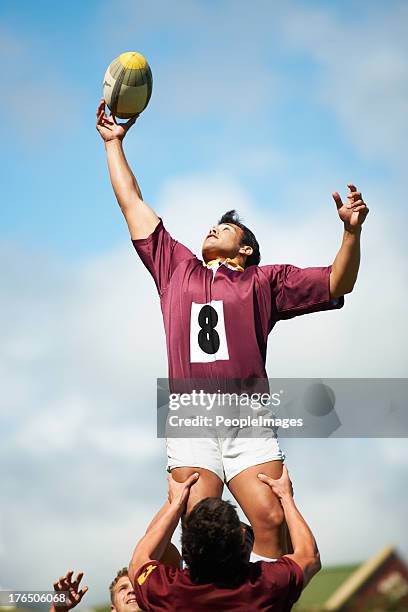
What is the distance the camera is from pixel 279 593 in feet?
15.0

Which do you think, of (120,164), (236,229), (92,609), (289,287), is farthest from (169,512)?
(92,609)

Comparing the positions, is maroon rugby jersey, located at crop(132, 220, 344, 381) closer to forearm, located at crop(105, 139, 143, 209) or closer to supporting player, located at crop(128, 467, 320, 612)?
forearm, located at crop(105, 139, 143, 209)

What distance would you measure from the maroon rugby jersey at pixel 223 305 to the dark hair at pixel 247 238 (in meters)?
0.34

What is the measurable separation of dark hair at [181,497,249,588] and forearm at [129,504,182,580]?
0.45 metres

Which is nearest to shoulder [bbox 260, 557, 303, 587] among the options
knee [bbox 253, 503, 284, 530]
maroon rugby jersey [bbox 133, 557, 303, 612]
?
maroon rugby jersey [bbox 133, 557, 303, 612]

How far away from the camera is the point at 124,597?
22.2ft

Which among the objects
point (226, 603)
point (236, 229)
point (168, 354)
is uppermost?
point (236, 229)

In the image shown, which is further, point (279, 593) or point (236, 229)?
point (236, 229)

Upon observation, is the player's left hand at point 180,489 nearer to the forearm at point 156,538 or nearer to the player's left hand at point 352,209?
the forearm at point 156,538

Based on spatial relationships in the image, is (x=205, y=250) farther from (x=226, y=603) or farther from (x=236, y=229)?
(x=226, y=603)

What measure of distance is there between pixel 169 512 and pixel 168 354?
1425mm

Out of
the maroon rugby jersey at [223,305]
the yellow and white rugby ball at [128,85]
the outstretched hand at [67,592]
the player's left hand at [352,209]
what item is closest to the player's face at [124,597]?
the outstretched hand at [67,592]

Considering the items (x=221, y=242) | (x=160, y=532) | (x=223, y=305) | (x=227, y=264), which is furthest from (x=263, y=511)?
(x=221, y=242)

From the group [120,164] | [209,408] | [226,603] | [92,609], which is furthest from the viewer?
[92,609]
